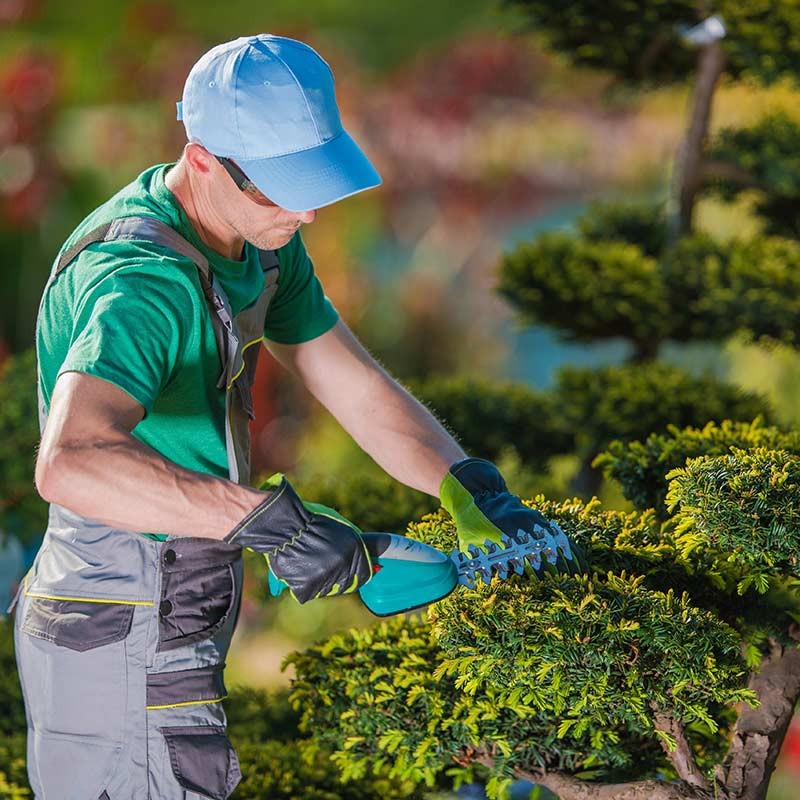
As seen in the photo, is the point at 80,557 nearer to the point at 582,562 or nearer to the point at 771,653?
the point at 582,562

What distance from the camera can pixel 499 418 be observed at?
129 inches

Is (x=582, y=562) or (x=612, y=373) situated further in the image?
(x=612, y=373)

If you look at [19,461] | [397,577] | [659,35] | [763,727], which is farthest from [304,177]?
[659,35]

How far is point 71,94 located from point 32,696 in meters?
6.75

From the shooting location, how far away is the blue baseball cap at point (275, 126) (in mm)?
1516

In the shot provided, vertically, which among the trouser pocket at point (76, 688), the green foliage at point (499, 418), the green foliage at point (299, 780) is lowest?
the green foliage at point (499, 418)

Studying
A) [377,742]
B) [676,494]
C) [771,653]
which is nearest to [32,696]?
[377,742]

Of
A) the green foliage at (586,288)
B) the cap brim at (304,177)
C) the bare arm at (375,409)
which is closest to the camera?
the cap brim at (304,177)

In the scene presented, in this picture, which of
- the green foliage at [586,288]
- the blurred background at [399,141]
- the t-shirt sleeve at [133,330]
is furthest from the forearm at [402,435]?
the blurred background at [399,141]

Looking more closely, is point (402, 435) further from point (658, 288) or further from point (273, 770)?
point (658, 288)

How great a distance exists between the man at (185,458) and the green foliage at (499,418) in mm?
1469

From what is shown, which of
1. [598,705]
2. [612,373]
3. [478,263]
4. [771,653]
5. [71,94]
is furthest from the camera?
[71,94]

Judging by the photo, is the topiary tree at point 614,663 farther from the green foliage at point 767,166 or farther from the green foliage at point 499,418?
the green foliage at point 767,166

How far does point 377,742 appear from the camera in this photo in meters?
1.90
